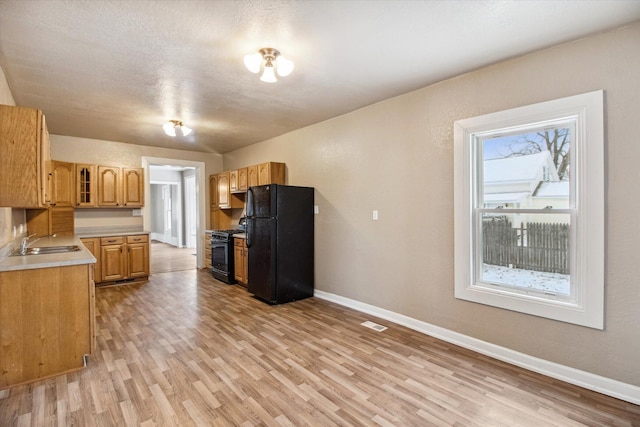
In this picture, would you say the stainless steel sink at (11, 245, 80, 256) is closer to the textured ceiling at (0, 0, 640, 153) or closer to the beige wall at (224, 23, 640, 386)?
the textured ceiling at (0, 0, 640, 153)

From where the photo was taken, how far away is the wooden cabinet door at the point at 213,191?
6.86 metres

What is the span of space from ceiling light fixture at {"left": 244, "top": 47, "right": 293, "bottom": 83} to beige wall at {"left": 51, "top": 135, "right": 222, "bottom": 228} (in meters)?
4.66

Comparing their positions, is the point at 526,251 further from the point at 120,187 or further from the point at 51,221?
the point at 51,221

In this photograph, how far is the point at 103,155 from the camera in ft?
18.7

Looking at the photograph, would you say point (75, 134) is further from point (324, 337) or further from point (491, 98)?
point (491, 98)

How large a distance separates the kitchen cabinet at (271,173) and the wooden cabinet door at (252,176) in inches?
5.9

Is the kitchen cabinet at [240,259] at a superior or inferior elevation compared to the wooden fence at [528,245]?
inferior

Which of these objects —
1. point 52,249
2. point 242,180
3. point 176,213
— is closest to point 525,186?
point 242,180

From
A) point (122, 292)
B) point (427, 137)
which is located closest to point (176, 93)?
point (427, 137)

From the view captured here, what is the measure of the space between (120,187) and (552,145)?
6486 millimetres

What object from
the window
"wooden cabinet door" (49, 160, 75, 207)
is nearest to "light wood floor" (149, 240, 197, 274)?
"wooden cabinet door" (49, 160, 75, 207)

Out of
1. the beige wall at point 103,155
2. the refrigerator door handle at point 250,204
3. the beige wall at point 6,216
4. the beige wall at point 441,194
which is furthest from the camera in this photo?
the beige wall at point 103,155

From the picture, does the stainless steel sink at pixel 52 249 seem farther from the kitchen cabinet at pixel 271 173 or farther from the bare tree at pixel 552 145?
the bare tree at pixel 552 145

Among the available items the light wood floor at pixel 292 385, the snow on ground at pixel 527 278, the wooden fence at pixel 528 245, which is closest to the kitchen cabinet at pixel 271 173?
the light wood floor at pixel 292 385
